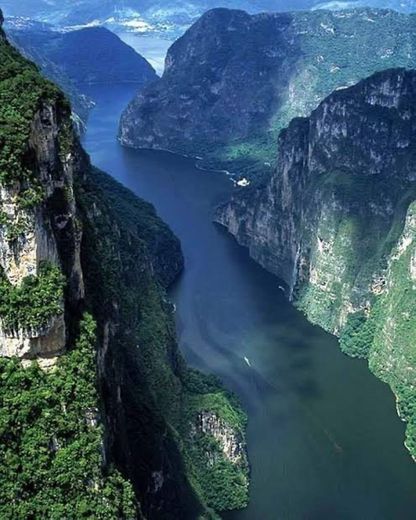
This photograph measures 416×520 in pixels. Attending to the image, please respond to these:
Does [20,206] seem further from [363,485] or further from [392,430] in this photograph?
[392,430]

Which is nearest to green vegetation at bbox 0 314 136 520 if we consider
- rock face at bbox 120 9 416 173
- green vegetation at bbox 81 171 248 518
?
Answer: green vegetation at bbox 81 171 248 518

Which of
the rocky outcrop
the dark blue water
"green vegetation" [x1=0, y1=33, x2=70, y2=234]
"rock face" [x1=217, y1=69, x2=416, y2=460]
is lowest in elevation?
the dark blue water

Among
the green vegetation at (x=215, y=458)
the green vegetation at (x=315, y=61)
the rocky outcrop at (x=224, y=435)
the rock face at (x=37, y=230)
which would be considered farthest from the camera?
the green vegetation at (x=315, y=61)

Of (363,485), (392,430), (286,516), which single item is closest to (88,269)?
(286,516)

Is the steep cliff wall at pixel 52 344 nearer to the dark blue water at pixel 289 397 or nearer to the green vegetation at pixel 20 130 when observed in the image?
the green vegetation at pixel 20 130

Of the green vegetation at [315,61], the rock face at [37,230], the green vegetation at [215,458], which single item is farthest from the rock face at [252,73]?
the rock face at [37,230]

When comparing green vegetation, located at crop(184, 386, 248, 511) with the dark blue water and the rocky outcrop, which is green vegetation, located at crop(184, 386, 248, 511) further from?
the dark blue water
